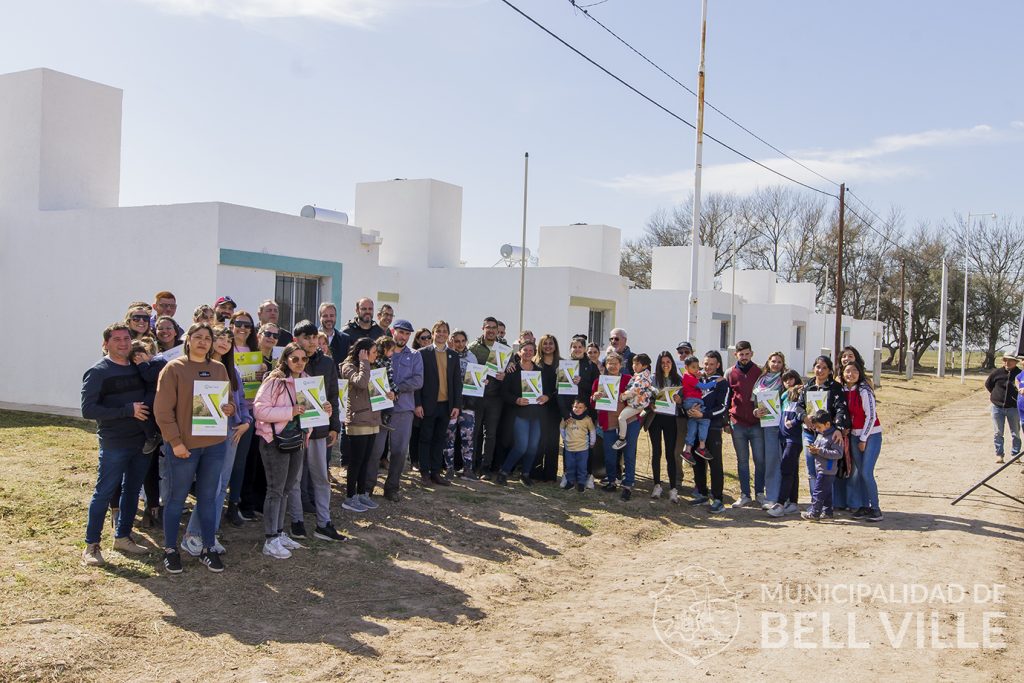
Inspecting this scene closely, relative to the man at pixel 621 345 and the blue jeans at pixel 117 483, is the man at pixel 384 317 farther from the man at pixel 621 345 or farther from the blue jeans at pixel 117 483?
the blue jeans at pixel 117 483

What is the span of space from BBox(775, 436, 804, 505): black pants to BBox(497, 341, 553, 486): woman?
9.34 ft

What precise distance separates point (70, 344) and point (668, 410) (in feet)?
34.3

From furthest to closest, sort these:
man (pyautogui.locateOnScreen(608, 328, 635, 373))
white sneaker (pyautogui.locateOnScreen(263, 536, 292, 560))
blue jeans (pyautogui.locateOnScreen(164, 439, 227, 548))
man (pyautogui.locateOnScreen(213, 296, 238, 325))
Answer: man (pyautogui.locateOnScreen(608, 328, 635, 373))
man (pyautogui.locateOnScreen(213, 296, 238, 325))
white sneaker (pyautogui.locateOnScreen(263, 536, 292, 560))
blue jeans (pyautogui.locateOnScreen(164, 439, 227, 548))

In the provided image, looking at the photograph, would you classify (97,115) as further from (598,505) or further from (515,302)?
(598,505)

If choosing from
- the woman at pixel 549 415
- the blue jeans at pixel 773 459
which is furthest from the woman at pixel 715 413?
the woman at pixel 549 415

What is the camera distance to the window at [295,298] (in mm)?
14031

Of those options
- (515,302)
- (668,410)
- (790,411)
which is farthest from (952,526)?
(515,302)

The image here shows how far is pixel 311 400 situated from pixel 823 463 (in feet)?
18.5

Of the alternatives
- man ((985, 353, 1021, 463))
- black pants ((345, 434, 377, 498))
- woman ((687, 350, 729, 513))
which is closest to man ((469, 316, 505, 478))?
black pants ((345, 434, 377, 498))

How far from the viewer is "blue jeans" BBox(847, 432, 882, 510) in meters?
9.41

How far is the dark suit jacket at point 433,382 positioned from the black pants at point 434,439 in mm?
95

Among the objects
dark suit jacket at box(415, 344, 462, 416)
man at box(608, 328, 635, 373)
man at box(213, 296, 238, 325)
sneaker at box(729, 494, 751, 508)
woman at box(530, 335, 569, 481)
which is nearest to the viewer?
man at box(213, 296, 238, 325)

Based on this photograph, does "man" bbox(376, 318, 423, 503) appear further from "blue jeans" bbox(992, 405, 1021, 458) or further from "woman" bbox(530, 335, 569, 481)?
"blue jeans" bbox(992, 405, 1021, 458)
